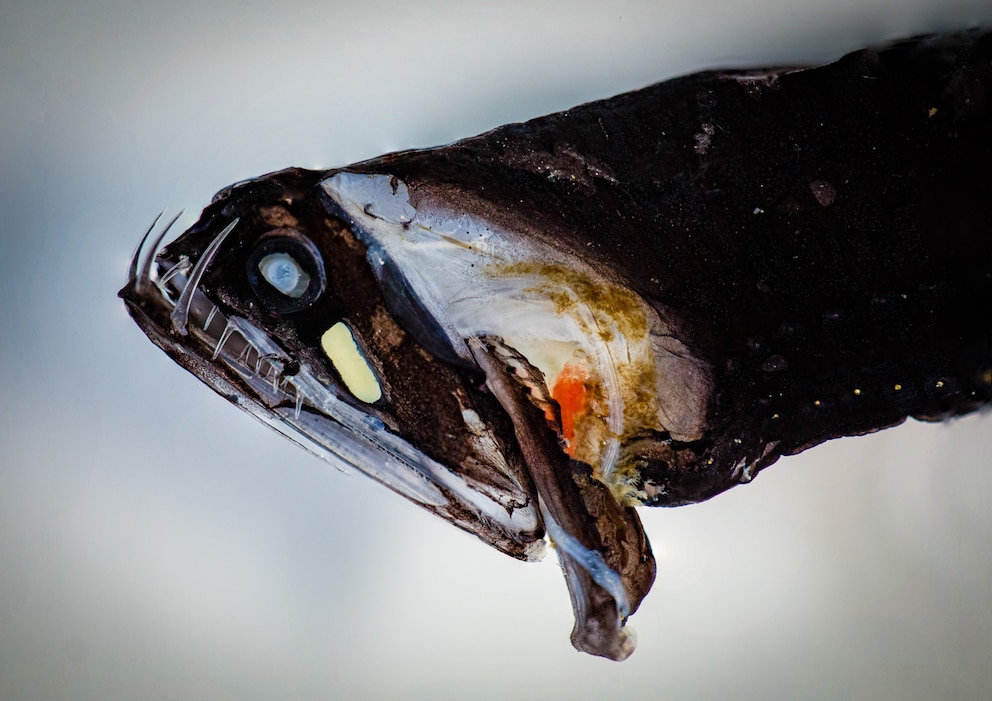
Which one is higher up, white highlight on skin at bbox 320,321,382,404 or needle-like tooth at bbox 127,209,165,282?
needle-like tooth at bbox 127,209,165,282

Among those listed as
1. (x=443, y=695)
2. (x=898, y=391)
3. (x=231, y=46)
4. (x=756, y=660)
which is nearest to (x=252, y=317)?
(x=231, y=46)

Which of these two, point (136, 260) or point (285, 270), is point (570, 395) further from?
point (136, 260)

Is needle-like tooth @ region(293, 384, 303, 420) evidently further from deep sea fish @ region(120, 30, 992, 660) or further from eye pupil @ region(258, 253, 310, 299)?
eye pupil @ region(258, 253, 310, 299)

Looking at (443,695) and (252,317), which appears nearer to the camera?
(252,317)

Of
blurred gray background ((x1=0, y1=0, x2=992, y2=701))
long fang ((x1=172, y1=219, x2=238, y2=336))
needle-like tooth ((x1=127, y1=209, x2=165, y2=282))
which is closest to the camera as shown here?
long fang ((x1=172, y1=219, x2=238, y2=336))

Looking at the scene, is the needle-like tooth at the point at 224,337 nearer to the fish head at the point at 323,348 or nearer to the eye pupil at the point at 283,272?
the fish head at the point at 323,348

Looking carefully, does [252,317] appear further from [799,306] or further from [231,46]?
[799,306]

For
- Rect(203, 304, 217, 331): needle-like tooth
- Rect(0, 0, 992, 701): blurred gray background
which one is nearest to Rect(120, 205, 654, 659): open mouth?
Rect(203, 304, 217, 331): needle-like tooth
